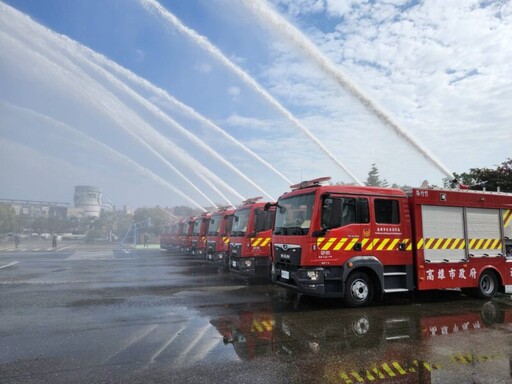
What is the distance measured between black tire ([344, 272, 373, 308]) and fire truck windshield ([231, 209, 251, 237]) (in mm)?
5361

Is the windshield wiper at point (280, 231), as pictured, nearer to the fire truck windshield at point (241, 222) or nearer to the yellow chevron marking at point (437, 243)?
the yellow chevron marking at point (437, 243)

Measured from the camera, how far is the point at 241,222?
45.0ft

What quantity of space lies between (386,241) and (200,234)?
14415 mm

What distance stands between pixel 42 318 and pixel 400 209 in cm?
833

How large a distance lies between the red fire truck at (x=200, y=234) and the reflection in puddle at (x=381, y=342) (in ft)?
43.0

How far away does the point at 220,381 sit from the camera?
4344 millimetres

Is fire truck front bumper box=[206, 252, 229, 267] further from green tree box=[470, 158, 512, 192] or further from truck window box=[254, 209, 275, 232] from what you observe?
green tree box=[470, 158, 512, 192]

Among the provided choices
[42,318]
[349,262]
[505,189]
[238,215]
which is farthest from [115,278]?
[505,189]

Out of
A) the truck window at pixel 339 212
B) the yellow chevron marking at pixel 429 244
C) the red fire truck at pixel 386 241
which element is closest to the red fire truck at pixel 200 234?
the red fire truck at pixel 386 241

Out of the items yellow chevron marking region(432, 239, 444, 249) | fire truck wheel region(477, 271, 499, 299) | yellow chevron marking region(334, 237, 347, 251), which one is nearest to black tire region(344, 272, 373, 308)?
yellow chevron marking region(334, 237, 347, 251)

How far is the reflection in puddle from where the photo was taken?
4703 millimetres

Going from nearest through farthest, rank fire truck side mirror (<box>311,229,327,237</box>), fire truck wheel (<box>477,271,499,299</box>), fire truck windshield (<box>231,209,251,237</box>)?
fire truck side mirror (<box>311,229,327,237</box>), fire truck wheel (<box>477,271,499,299</box>), fire truck windshield (<box>231,209,251,237</box>)

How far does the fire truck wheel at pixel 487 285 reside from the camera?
32.3ft

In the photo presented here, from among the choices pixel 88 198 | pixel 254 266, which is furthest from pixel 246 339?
pixel 88 198
